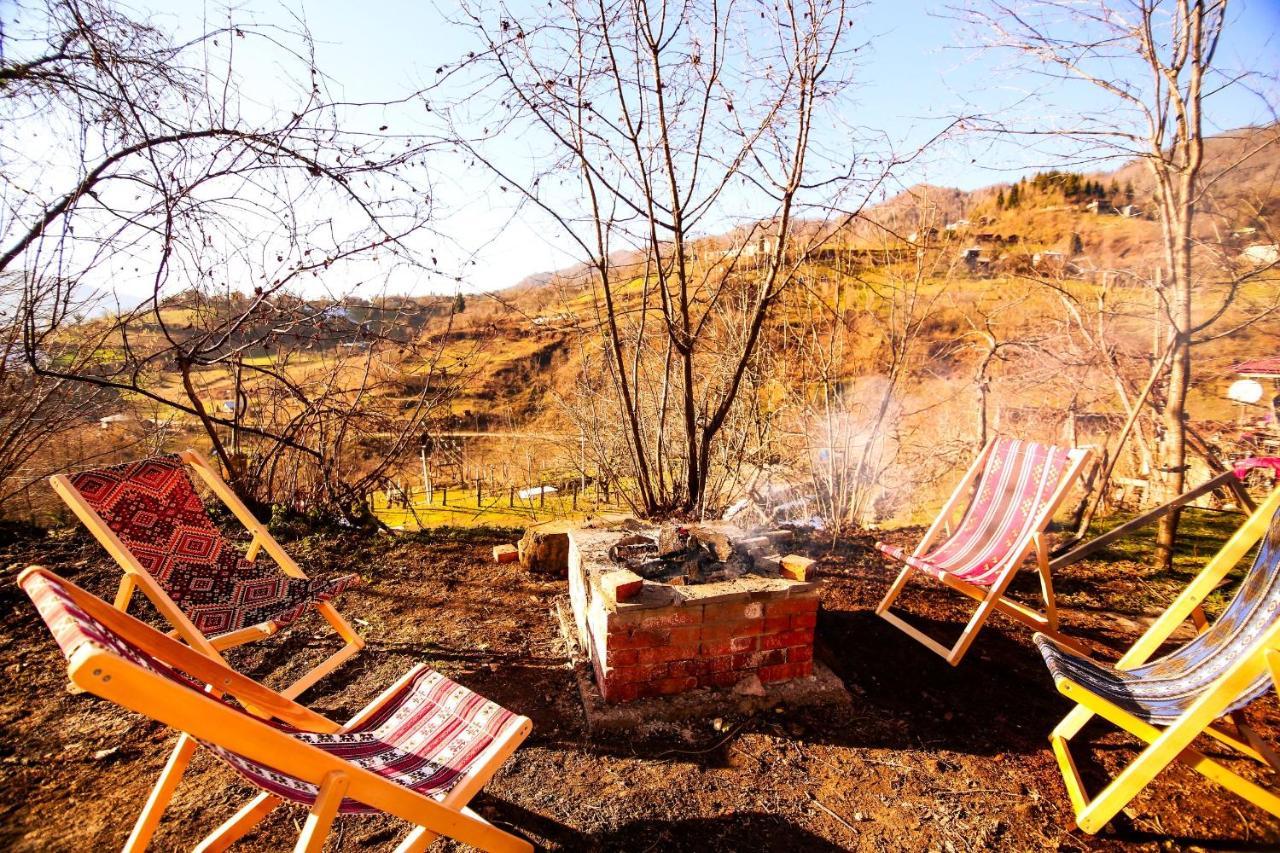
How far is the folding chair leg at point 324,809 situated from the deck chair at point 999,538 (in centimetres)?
268

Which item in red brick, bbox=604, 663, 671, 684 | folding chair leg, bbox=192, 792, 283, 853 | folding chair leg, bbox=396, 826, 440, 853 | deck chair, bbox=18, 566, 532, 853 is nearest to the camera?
deck chair, bbox=18, 566, 532, 853

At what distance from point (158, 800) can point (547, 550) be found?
2.44 metres

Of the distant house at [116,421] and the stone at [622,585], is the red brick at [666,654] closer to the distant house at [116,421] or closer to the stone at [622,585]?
the stone at [622,585]

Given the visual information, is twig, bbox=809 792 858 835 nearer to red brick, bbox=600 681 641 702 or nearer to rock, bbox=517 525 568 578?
red brick, bbox=600 681 641 702

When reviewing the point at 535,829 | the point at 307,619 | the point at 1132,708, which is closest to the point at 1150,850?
the point at 1132,708

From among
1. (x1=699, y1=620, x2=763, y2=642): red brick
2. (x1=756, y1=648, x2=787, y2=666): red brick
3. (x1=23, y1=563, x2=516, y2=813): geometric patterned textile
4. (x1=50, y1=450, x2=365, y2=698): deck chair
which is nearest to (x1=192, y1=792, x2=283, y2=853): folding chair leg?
(x1=23, y1=563, x2=516, y2=813): geometric patterned textile

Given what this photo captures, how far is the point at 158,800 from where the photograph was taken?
1730 millimetres

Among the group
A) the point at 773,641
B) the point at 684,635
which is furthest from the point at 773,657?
the point at 684,635

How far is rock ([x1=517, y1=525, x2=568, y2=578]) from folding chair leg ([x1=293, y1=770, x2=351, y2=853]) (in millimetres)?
2656

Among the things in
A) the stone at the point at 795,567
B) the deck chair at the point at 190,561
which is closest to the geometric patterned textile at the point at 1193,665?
the stone at the point at 795,567

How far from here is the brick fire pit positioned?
2.50 meters

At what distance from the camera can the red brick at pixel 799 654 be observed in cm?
274

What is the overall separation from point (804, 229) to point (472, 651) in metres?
3.35

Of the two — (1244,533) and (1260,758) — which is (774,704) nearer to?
(1260,758)
